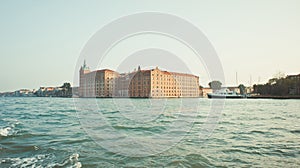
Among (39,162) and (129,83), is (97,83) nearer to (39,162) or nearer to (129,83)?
(129,83)

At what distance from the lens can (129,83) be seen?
15.8 metres

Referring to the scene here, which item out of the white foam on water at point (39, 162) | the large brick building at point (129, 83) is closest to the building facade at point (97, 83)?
the large brick building at point (129, 83)

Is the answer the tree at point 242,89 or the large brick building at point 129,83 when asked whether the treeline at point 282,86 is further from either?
the large brick building at point 129,83

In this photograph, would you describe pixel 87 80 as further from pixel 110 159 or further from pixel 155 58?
pixel 110 159

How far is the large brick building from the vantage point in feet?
47.2

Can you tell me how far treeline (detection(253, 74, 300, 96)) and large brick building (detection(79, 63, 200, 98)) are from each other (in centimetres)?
6396

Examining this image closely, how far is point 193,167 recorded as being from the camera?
5.56 m

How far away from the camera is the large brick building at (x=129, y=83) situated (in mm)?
14398

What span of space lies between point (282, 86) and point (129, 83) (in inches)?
2915

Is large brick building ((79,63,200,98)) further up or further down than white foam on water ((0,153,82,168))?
further up

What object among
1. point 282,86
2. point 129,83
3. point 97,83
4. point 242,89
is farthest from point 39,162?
point 242,89

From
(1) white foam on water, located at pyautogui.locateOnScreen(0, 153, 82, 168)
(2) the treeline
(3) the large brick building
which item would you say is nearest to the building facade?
(3) the large brick building

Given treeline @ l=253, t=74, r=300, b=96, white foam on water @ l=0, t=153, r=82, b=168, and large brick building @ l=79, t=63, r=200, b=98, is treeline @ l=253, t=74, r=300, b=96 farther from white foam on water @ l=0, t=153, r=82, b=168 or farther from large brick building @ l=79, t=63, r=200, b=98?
white foam on water @ l=0, t=153, r=82, b=168

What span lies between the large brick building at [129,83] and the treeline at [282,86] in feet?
210
